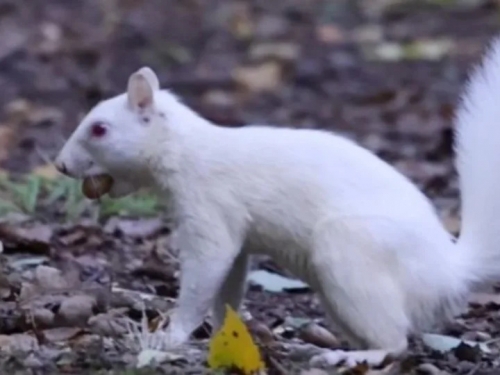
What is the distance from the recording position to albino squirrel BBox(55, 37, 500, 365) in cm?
407

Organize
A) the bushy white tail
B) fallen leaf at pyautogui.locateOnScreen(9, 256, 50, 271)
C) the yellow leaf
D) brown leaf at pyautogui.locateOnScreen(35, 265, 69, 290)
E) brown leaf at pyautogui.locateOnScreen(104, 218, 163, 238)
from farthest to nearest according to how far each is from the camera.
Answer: brown leaf at pyautogui.locateOnScreen(104, 218, 163, 238)
fallen leaf at pyautogui.locateOnScreen(9, 256, 50, 271)
brown leaf at pyautogui.locateOnScreen(35, 265, 69, 290)
the bushy white tail
the yellow leaf

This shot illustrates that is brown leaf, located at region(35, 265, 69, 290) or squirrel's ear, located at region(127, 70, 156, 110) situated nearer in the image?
squirrel's ear, located at region(127, 70, 156, 110)

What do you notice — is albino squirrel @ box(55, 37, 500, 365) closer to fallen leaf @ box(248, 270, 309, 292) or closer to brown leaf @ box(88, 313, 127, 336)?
brown leaf @ box(88, 313, 127, 336)

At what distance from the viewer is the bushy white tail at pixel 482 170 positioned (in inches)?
170

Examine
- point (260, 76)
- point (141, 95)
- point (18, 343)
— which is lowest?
point (18, 343)

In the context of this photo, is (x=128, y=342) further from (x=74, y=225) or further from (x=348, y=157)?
(x=74, y=225)

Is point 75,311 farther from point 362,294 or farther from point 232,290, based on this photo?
point 362,294

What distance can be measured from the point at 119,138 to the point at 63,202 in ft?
7.81

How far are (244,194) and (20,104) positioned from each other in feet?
19.9

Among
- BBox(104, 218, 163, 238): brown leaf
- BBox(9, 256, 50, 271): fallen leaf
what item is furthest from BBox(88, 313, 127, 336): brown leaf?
BBox(104, 218, 163, 238): brown leaf

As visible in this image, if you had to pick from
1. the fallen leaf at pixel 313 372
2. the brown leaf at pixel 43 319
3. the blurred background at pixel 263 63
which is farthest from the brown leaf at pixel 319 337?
the blurred background at pixel 263 63

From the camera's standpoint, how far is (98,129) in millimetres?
4410

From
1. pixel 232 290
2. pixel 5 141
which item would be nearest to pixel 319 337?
pixel 232 290

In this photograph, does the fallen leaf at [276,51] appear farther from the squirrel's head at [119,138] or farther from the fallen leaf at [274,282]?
the squirrel's head at [119,138]
